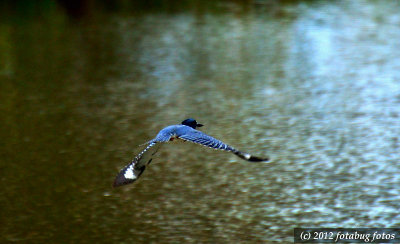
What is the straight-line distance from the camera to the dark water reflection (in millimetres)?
→ 12852

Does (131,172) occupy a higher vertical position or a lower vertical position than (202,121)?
higher

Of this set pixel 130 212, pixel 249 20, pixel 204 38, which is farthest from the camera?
pixel 249 20

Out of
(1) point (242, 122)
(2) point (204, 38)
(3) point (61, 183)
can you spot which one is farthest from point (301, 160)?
(2) point (204, 38)

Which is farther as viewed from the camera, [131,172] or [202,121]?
[202,121]

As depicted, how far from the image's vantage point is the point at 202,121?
18906mm

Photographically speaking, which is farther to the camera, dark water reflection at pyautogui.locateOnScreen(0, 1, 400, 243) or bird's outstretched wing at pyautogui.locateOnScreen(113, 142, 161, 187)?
dark water reflection at pyautogui.locateOnScreen(0, 1, 400, 243)

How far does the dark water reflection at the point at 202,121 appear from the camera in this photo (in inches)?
506

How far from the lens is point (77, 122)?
1959cm

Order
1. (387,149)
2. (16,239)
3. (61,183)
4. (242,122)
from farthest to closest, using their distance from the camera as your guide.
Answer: (242,122) → (387,149) → (61,183) → (16,239)

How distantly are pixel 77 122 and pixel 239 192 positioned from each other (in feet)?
Result: 22.8

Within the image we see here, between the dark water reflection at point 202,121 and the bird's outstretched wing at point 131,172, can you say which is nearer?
the bird's outstretched wing at point 131,172

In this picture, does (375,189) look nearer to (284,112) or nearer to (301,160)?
(301,160)

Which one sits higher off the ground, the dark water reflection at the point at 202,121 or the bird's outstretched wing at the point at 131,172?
the bird's outstretched wing at the point at 131,172

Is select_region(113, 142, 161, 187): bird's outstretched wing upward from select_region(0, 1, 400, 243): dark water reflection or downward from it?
upward
